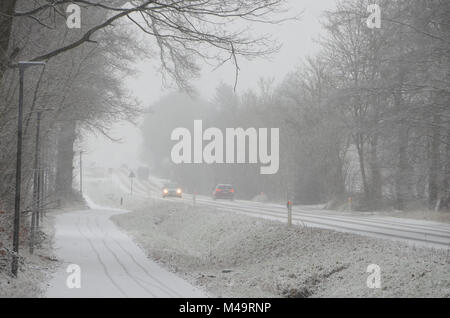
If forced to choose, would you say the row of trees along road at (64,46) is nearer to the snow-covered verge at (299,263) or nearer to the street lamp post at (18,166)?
the street lamp post at (18,166)

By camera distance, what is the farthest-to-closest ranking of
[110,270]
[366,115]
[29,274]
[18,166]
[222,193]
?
[222,193] → [366,115] → [110,270] → [29,274] → [18,166]

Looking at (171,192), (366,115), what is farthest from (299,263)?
(171,192)

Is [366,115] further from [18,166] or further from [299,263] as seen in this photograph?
[18,166]

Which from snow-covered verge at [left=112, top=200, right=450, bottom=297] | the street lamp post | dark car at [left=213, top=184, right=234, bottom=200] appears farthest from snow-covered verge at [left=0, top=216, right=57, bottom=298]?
dark car at [left=213, top=184, right=234, bottom=200]

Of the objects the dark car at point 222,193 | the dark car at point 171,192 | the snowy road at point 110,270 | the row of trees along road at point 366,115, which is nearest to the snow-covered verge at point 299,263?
the snowy road at point 110,270

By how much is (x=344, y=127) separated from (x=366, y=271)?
2117 centimetres

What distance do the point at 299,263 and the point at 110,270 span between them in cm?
422

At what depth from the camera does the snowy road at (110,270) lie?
32.2ft

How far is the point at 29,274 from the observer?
10.8 m

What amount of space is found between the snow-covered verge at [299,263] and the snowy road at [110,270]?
0.54 m

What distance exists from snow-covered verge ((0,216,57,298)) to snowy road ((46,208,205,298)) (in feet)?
0.73

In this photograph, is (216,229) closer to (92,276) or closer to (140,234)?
(140,234)

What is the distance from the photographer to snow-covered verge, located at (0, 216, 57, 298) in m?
8.91

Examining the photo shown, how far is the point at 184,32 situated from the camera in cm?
1281
